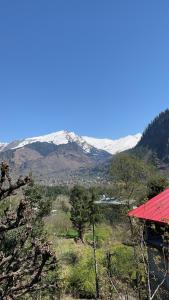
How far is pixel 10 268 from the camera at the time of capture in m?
8.27

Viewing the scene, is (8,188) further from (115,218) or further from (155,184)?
Result: (115,218)

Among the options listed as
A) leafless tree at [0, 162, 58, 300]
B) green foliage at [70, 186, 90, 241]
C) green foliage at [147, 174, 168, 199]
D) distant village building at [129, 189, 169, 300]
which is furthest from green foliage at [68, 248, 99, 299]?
leafless tree at [0, 162, 58, 300]

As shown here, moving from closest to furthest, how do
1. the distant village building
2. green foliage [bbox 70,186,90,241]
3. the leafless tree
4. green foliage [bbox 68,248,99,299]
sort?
the leafless tree → the distant village building → green foliage [bbox 68,248,99,299] → green foliage [bbox 70,186,90,241]

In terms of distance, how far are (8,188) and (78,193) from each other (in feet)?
263

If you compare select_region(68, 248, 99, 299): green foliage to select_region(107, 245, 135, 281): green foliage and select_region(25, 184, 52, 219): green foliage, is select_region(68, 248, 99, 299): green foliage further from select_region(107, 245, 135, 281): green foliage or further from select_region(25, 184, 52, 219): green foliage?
select_region(25, 184, 52, 219): green foliage

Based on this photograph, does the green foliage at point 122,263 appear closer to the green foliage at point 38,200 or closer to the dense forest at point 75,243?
the dense forest at point 75,243

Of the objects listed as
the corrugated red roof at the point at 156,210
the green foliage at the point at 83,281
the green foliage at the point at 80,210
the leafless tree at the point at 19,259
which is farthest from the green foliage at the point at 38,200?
the green foliage at the point at 80,210

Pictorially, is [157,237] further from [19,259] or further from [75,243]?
[75,243]

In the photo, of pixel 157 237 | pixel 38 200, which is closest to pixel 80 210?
pixel 38 200

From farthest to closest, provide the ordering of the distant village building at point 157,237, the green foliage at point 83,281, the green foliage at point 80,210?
the green foliage at point 80,210 → the green foliage at point 83,281 → the distant village building at point 157,237

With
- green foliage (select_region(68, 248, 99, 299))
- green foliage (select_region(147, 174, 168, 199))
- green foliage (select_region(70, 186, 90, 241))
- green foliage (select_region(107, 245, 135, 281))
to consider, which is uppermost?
green foliage (select_region(147, 174, 168, 199))

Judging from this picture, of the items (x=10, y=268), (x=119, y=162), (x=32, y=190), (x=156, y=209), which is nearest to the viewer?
(x=10, y=268)

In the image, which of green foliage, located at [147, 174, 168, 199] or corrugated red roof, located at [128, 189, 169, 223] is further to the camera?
green foliage, located at [147, 174, 168, 199]

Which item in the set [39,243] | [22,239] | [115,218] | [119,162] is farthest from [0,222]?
[115,218]
